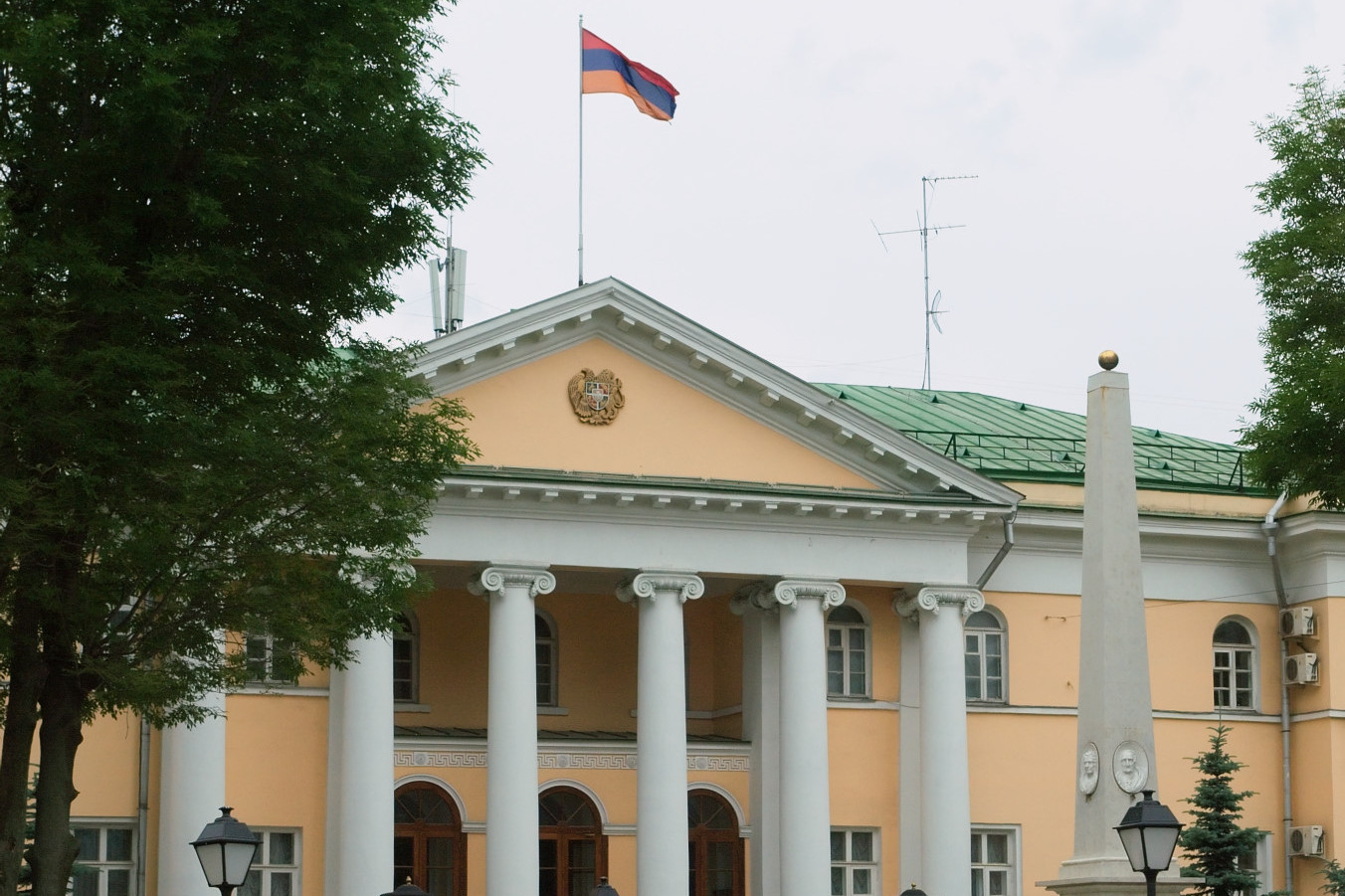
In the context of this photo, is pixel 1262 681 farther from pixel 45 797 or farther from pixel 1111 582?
pixel 45 797

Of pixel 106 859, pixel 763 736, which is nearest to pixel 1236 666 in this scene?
pixel 763 736

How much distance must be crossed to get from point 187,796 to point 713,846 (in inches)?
287

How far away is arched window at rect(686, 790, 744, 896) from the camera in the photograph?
2872cm

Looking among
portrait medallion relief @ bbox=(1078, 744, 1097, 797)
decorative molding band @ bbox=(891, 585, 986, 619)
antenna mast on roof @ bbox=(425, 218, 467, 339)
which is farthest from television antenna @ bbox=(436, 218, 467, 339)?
portrait medallion relief @ bbox=(1078, 744, 1097, 797)

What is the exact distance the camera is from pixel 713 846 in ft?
94.8

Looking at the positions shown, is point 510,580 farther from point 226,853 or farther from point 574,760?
point 226,853

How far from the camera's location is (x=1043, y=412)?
34438 mm

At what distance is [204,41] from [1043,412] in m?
21.9

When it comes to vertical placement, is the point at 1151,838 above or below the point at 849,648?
below

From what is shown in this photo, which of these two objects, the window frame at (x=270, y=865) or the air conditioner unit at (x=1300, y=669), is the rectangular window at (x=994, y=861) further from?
the window frame at (x=270, y=865)

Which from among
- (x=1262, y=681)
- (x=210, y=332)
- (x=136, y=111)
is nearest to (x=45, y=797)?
(x=210, y=332)

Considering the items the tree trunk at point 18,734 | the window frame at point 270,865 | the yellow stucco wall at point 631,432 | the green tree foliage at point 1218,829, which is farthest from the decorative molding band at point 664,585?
the tree trunk at point 18,734

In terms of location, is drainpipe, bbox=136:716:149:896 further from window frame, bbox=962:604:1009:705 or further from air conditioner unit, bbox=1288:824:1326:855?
air conditioner unit, bbox=1288:824:1326:855

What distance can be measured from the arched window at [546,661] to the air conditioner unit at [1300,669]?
1003 centimetres
